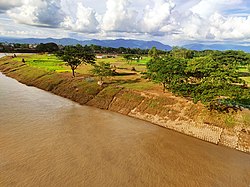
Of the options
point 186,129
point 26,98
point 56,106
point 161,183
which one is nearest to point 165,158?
point 161,183

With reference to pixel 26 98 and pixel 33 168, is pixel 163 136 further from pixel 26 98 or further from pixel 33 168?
pixel 26 98

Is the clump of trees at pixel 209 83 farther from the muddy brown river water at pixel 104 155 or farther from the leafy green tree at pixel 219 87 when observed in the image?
the muddy brown river water at pixel 104 155

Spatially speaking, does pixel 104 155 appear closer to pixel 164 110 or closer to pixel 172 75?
pixel 164 110

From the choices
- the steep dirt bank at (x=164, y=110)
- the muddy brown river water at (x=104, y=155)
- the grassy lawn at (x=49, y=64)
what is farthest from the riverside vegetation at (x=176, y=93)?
the grassy lawn at (x=49, y=64)

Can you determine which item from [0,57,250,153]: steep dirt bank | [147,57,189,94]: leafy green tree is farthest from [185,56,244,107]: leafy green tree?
[147,57,189,94]: leafy green tree

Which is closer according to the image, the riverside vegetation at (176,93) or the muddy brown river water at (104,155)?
the muddy brown river water at (104,155)
